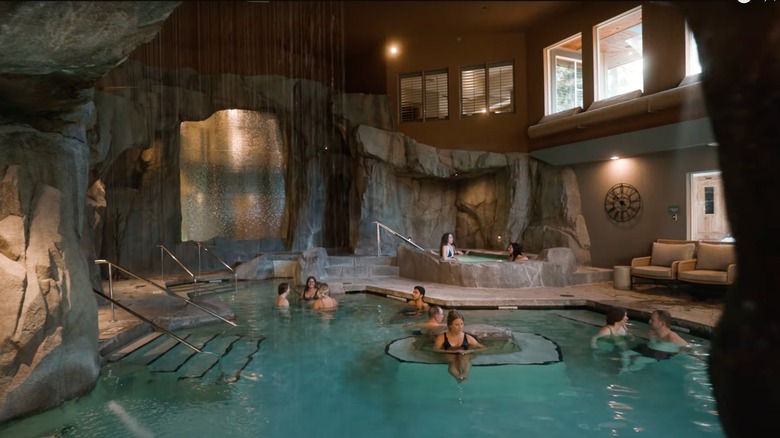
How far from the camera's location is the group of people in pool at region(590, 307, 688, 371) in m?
6.09

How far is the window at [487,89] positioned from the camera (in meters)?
14.6

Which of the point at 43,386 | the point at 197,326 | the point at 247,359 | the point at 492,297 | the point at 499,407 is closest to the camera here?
the point at 43,386

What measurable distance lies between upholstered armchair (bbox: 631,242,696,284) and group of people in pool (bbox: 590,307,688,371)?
312 centimetres

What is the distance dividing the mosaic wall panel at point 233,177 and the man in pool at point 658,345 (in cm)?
1425

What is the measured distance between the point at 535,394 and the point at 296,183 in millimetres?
13251

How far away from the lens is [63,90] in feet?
13.3

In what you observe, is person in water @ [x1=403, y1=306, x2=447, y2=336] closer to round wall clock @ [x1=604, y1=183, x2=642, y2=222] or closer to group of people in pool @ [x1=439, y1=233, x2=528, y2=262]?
group of people in pool @ [x1=439, y1=233, x2=528, y2=262]

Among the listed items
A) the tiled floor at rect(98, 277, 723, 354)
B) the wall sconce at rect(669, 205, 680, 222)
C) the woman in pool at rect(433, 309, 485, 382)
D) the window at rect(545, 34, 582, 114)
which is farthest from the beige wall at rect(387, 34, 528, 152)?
the woman in pool at rect(433, 309, 485, 382)

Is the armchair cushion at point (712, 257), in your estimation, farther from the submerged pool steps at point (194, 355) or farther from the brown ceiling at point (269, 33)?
the submerged pool steps at point (194, 355)

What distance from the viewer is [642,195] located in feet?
37.4

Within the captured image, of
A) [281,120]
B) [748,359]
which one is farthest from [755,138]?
[281,120]

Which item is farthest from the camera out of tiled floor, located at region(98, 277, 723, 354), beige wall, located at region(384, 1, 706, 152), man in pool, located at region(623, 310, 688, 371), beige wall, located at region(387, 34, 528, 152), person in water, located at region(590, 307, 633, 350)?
beige wall, located at region(387, 34, 528, 152)

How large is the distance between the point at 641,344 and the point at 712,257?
3.61 meters

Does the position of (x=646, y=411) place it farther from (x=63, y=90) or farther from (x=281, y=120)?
(x=281, y=120)
